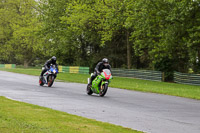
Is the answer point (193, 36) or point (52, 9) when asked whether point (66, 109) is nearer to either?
point (193, 36)

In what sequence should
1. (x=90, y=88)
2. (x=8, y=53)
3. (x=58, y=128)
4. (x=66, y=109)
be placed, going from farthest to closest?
(x=8, y=53) < (x=90, y=88) < (x=66, y=109) < (x=58, y=128)

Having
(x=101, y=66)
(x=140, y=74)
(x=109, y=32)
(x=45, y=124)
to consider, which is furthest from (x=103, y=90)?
(x=109, y=32)

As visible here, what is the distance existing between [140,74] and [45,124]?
3605 centimetres

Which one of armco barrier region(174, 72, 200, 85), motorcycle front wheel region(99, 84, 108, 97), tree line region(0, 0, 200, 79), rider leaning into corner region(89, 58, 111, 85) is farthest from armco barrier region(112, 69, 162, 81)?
motorcycle front wheel region(99, 84, 108, 97)

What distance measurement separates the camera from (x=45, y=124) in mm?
8078

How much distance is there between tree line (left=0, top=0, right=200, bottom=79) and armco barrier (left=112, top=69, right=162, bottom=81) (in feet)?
2.81

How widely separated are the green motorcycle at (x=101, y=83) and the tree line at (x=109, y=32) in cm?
1543

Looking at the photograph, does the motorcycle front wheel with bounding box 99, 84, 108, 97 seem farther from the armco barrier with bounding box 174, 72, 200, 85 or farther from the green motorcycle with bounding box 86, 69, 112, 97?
the armco barrier with bounding box 174, 72, 200, 85

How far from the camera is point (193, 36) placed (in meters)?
31.5

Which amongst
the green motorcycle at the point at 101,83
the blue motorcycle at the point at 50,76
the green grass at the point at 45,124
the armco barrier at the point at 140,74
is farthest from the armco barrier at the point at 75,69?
the green grass at the point at 45,124

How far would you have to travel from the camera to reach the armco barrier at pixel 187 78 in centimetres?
3516

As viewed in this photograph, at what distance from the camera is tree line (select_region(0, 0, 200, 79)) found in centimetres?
3399

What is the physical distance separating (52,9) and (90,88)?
41.2m

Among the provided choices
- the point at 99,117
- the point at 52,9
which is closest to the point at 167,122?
the point at 99,117
